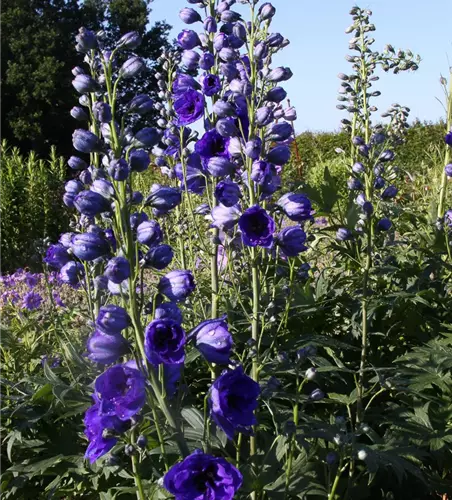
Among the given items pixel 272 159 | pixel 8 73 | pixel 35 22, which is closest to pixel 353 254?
pixel 272 159

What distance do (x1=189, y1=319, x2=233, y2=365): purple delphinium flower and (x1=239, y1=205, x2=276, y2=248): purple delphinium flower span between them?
17.5 inches

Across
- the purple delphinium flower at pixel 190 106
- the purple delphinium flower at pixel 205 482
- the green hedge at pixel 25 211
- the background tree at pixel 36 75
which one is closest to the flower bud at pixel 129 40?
the purple delphinium flower at pixel 190 106

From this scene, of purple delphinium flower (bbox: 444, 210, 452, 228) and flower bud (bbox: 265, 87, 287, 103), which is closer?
flower bud (bbox: 265, 87, 287, 103)

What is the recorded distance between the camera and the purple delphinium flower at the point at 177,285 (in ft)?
5.39

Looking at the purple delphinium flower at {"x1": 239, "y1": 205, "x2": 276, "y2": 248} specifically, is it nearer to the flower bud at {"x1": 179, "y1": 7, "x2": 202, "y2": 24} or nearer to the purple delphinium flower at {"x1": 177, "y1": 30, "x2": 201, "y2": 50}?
the purple delphinium flower at {"x1": 177, "y1": 30, "x2": 201, "y2": 50}

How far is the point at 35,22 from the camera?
32688mm

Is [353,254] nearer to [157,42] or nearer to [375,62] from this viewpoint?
[375,62]

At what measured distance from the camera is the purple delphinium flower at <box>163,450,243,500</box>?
147 cm

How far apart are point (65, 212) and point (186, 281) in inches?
342

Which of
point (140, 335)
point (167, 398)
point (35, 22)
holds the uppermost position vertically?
point (35, 22)

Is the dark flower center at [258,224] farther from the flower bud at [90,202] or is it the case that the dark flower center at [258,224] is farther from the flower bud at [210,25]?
the flower bud at [210,25]

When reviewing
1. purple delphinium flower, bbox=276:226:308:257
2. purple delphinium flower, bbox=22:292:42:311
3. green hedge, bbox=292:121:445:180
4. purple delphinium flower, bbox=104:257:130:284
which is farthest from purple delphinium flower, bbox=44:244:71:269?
green hedge, bbox=292:121:445:180

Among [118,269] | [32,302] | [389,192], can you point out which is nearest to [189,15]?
[389,192]

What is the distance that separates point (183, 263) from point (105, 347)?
1.56 metres
